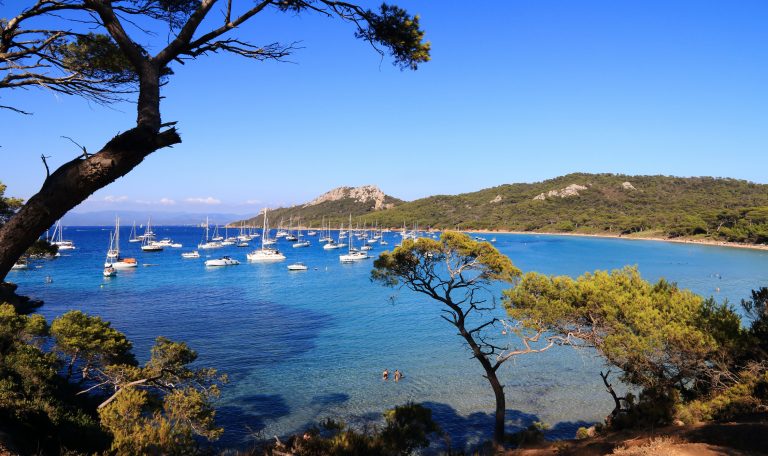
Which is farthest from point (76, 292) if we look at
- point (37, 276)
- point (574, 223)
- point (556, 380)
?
point (574, 223)

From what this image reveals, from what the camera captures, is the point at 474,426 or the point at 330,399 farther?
the point at 330,399

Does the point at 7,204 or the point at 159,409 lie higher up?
the point at 7,204

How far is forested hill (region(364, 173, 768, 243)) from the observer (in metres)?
92.4

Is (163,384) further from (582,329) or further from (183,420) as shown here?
(582,329)

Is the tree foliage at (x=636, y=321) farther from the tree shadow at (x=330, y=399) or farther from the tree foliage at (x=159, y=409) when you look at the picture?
the tree foliage at (x=159, y=409)

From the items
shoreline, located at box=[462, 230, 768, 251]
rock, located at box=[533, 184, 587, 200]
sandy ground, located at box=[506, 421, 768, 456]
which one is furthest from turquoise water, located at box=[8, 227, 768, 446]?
rock, located at box=[533, 184, 587, 200]

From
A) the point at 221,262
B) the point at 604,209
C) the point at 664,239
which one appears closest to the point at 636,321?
the point at 221,262

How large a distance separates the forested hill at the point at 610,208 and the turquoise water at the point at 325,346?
46443 mm

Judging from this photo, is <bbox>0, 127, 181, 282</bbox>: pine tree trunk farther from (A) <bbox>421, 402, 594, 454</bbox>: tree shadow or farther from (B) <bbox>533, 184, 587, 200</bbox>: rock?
(B) <bbox>533, 184, 587, 200</bbox>: rock

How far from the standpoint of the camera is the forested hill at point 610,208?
9237 cm

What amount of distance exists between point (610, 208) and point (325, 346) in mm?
130986

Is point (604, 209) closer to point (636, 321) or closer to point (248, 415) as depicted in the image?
point (636, 321)

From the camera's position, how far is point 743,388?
1018 cm

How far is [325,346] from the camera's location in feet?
79.9
